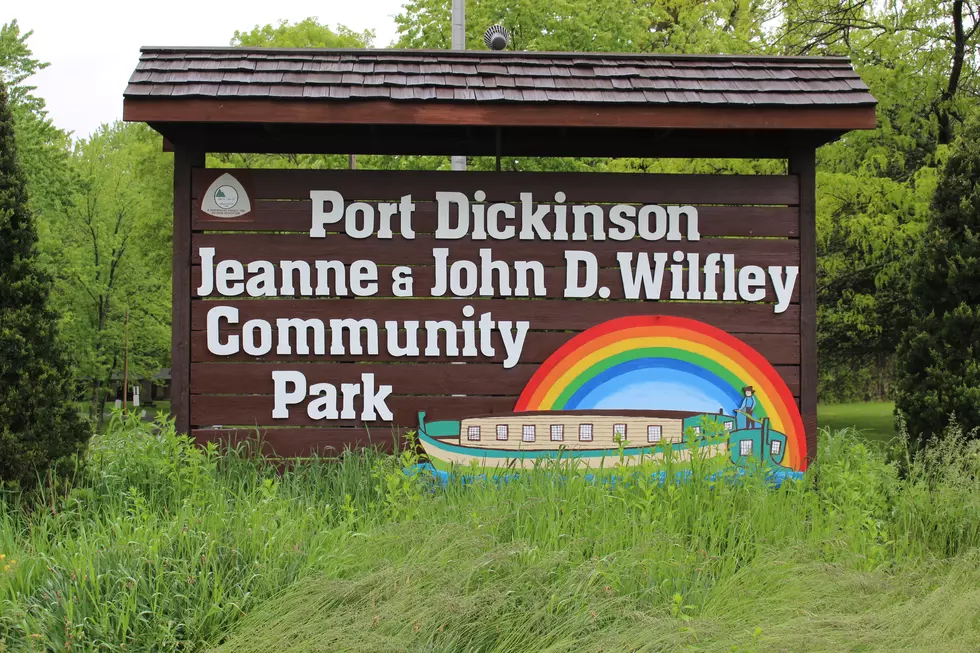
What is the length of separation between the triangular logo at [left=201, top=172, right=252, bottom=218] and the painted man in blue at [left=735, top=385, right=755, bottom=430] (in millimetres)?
3836

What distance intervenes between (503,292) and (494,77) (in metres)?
1.55

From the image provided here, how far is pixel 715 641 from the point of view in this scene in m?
3.41

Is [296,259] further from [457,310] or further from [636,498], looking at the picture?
[636,498]

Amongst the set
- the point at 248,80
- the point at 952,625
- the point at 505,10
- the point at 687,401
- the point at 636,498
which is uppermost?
the point at 505,10

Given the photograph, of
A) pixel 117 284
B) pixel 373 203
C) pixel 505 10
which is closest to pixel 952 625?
pixel 373 203

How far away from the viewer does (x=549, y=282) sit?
5.88m

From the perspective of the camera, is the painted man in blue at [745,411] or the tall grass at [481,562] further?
the painted man in blue at [745,411]

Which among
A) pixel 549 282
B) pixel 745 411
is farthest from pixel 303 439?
pixel 745 411

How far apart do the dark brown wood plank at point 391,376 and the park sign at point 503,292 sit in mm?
14

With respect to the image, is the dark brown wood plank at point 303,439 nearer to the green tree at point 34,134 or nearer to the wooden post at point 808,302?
the wooden post at point 808,302

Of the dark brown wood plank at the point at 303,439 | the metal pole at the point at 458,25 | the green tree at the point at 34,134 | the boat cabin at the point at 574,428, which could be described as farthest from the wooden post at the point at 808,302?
the green tree at the point at 34,134

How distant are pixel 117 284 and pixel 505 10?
49.8ft

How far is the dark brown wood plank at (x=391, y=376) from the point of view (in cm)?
575

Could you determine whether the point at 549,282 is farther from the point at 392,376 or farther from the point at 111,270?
the point at 111,270
